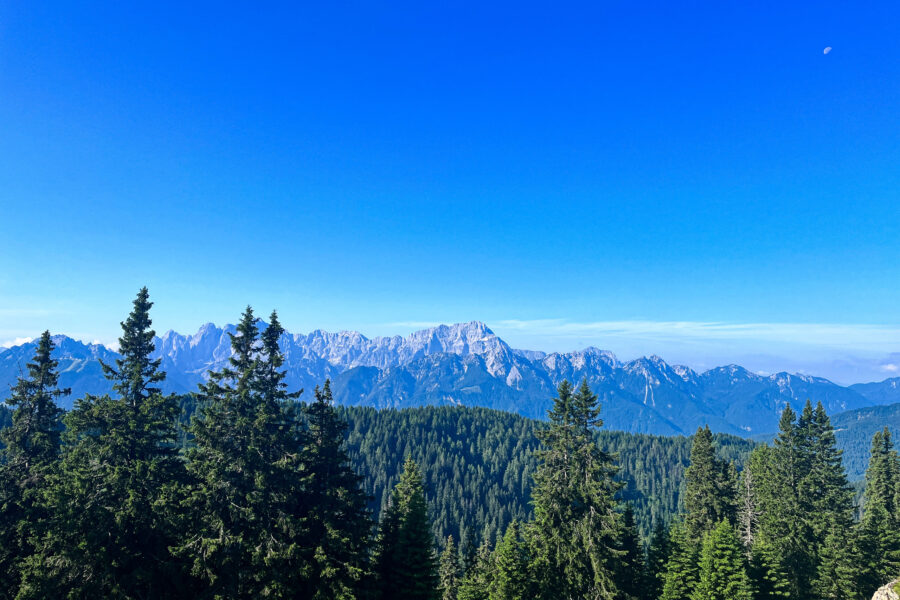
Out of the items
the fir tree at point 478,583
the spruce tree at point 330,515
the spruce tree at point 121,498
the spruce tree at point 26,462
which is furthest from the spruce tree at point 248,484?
the fir tree at point 478,583

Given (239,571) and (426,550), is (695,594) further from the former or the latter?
(239,571)

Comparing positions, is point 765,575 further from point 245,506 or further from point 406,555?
point 245,506

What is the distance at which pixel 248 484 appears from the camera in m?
27.7

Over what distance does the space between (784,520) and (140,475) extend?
199 ft

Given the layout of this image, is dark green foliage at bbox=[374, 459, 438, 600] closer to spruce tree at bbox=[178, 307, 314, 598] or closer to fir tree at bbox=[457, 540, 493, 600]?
spruce tree at bbox=[178, 307, 314, 598]

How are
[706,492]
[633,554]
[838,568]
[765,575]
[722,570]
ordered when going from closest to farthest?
[722,570]
[765,575]
[838,568]
[633,554]
[706,492]

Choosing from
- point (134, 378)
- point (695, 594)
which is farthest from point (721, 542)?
point (134, 378)

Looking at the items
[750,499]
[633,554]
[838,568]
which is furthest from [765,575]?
[750,499]

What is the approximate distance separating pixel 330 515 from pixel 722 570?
3045cm

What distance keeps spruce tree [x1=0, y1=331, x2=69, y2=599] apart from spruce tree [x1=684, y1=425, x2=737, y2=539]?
55.5 metres

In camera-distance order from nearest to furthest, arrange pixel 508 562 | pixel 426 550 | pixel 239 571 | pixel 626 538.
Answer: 1. pixel 239 571
2. pixel 426 550
3. pixel 508 562
4. pixel 626 538

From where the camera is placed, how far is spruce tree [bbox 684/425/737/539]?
166ft

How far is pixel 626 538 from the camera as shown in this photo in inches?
1770

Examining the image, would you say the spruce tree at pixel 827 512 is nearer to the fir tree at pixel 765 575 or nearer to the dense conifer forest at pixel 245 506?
the fir tree at pixel 765 575
